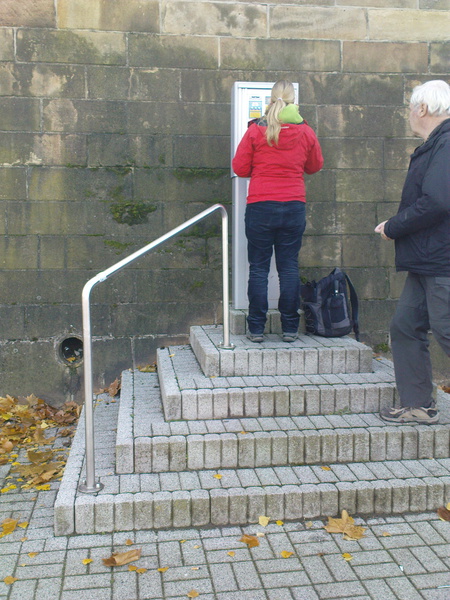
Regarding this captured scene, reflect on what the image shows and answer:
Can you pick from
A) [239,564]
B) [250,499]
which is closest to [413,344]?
[250,499]

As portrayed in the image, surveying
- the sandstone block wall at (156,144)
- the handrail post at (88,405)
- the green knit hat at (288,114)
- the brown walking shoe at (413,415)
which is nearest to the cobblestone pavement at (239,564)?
the handrail post at (88,405)

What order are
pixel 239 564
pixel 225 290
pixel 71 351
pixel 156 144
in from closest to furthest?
pixel 239 564, pixel 225 290, pixel 156 144, pixel 71 351

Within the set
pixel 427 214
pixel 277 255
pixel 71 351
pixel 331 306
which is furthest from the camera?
pixel 71 351

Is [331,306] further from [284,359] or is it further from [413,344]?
[413,344]

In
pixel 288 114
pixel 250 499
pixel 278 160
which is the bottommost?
pixel 250 499

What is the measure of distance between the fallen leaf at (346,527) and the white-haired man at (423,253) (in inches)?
Result: 30.5

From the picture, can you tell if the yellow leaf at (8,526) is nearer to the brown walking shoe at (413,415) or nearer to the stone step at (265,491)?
the stone step at (265,491)

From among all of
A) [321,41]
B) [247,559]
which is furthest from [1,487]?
[321,41]

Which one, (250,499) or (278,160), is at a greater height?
(278,160)

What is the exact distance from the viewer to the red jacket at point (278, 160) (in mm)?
4270

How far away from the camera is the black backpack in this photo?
4.51 metres

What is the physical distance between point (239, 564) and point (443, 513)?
1116 mm

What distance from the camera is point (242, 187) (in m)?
4.88

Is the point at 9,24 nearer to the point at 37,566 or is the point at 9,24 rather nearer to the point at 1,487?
the point at 1,487
